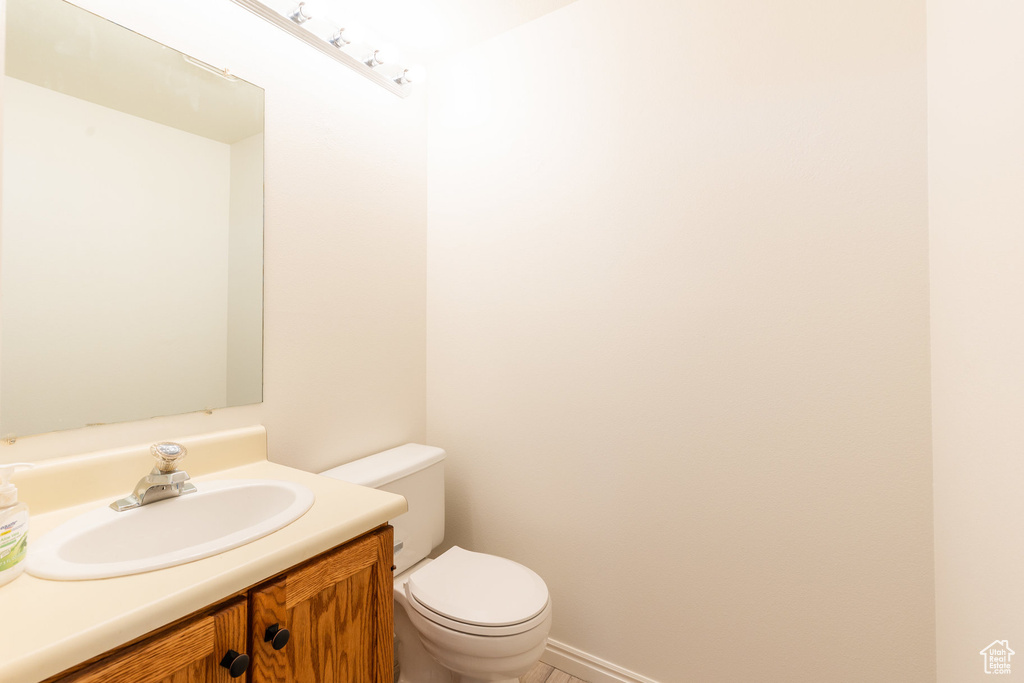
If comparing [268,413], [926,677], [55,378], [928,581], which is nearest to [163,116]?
[55,378]

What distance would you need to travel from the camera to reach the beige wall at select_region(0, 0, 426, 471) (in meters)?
1.24

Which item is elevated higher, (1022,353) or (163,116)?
(163,116)

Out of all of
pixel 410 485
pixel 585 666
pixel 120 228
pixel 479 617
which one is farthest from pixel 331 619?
pixel 585 666

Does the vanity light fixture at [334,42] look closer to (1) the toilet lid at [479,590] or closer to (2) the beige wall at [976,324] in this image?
(2) the beige wall at [976,324]

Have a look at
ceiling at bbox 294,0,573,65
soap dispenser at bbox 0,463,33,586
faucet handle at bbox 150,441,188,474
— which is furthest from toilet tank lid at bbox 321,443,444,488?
ceiling at bbox 294,0,573,65

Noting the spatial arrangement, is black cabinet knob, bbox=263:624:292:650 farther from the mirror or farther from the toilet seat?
the mirror

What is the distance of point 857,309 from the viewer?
4.01 feet

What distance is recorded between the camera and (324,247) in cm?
153

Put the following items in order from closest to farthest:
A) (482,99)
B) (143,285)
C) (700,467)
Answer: (143,285) < (700,467) < (482,99)

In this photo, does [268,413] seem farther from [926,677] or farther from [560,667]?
[926,677]

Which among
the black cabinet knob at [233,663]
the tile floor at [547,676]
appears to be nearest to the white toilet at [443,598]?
the tile floor at [547,676]

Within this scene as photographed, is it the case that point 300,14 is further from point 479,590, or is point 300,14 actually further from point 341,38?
point 479,590

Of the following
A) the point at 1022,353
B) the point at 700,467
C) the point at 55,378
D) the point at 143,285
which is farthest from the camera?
the point at 700,467

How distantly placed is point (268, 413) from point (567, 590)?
119 cm
